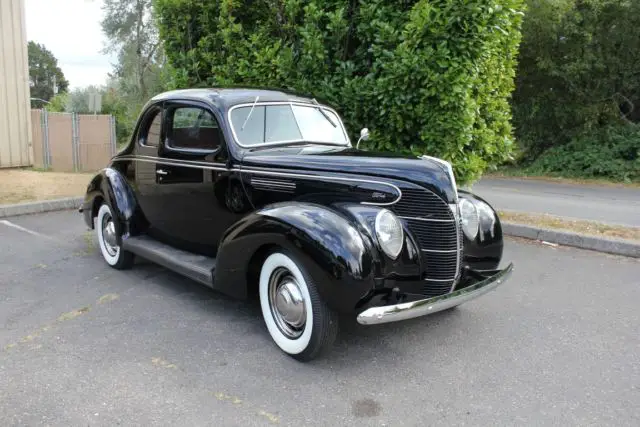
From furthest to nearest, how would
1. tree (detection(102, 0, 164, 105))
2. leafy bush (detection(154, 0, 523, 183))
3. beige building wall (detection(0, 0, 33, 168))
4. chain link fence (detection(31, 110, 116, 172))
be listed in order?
tree (detection(102, 0, 164, 105)) < chain link fence (detection(31, 110, 116, 172)) < beige building wall (detection(0, 0, 33, 168)) < leafy bush (detection(154, 0, 523, 183))

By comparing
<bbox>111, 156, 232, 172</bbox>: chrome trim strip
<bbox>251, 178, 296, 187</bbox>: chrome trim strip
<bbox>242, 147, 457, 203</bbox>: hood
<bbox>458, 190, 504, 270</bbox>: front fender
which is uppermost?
<bbox>242, 147, 457, 203</bbox>: hood

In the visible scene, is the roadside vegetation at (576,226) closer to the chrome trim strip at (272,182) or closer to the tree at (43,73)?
the chrome trim strip at (272,182)

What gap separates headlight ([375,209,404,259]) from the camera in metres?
3.29

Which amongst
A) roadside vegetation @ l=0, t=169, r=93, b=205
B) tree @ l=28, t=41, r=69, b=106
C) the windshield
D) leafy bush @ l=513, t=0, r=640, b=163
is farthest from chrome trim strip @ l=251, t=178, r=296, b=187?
tree @ l=28, t=41, r=69, b=106

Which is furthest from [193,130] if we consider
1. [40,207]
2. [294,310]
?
[40,207]

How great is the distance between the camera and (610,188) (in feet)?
48.3

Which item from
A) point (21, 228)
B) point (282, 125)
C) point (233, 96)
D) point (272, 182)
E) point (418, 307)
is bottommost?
point (21, 228)

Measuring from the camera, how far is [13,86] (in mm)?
12477

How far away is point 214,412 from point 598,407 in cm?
208

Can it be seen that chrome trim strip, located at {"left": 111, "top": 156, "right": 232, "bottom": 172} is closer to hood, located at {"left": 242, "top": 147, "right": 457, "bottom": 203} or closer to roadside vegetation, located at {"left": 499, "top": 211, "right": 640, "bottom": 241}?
hood, located at {"left": 242, "top": 147, "right": 457, "bottom": 203}

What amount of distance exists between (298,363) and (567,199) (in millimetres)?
10183

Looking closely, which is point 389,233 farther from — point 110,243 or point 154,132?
point 110,243

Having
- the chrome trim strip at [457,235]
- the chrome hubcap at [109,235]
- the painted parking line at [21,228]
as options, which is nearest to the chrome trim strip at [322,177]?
the chrome trim strip at [457,235]

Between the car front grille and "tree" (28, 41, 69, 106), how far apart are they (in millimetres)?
92915
